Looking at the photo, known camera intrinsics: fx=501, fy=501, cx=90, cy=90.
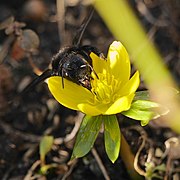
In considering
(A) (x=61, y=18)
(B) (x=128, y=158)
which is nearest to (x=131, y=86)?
(B) (x=128, y=158)

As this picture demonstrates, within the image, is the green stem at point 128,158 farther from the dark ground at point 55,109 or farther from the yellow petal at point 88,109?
the yellow petal at point 88,109

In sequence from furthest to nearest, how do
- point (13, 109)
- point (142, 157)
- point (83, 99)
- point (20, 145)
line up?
point (13, 109), point (20, 145), point (142, 157), point (83, 99)

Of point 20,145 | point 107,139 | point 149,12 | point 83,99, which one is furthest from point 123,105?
point 149,12

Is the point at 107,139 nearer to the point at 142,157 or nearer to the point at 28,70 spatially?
the point at 142,157

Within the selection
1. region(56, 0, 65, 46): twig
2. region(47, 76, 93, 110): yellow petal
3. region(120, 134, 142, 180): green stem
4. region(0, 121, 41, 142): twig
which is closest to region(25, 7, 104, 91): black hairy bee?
region(47, 76, 93, 110): yellow petal

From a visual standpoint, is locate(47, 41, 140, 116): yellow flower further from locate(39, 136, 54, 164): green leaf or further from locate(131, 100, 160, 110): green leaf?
locate(39, 136, 54, 164): green leaf

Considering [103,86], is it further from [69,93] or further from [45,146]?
[45,146]

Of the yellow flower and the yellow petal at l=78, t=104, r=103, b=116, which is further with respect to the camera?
the yellow flower
